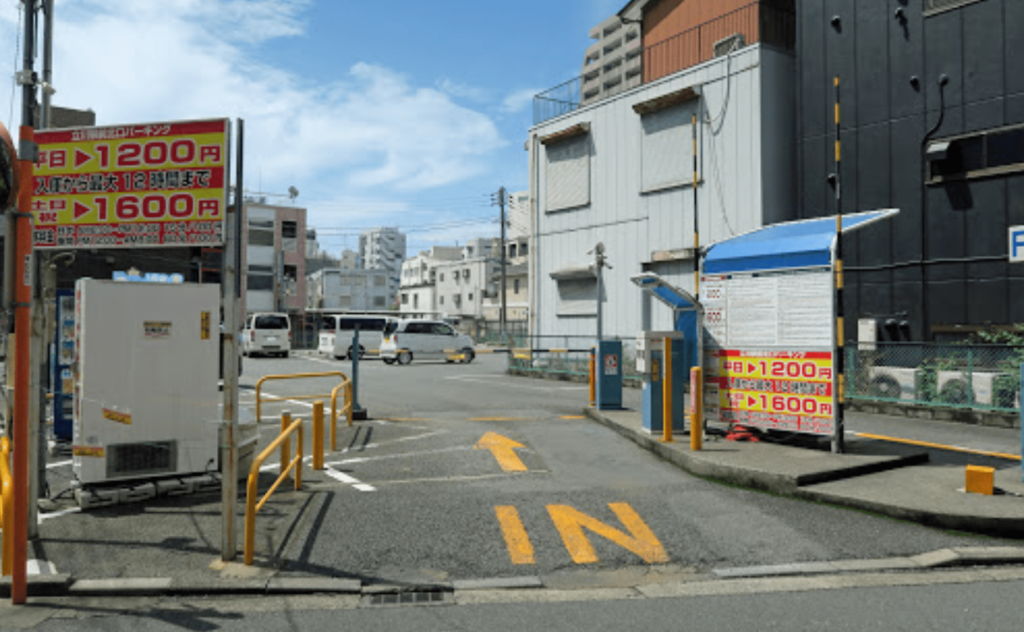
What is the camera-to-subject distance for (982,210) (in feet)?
47.3

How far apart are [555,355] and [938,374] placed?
11.6 meters

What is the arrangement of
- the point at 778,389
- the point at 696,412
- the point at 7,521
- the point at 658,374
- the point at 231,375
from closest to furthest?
1. the point at 7,521
2. the point at 231,375
3. the point at 696,412
4. the point at 778,389
5. the point at 658,374

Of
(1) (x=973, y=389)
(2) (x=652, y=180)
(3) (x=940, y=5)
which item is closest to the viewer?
(1) (x=973, y=389)

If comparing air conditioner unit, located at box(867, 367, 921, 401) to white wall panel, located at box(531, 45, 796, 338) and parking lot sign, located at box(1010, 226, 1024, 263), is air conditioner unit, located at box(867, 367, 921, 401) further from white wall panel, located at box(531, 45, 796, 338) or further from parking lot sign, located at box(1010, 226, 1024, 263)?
parking lot sign, located at box(1010, 226, 1024, 263)

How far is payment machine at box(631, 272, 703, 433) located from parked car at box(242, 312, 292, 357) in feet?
91.0

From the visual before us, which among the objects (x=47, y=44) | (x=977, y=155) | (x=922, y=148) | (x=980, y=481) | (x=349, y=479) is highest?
(x=922, y=148)

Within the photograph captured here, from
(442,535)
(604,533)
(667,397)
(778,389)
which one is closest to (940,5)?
(778,389)

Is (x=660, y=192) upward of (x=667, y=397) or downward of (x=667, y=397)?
upward

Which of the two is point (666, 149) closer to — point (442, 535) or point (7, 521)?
point (442, 535)

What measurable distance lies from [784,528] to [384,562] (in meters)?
3.39

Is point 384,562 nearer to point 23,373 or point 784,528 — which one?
point 23,373

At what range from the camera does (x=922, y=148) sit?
15.4m

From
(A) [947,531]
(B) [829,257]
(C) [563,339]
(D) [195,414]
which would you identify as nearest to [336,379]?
(C) [563,339]

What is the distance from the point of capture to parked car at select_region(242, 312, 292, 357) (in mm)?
34250
